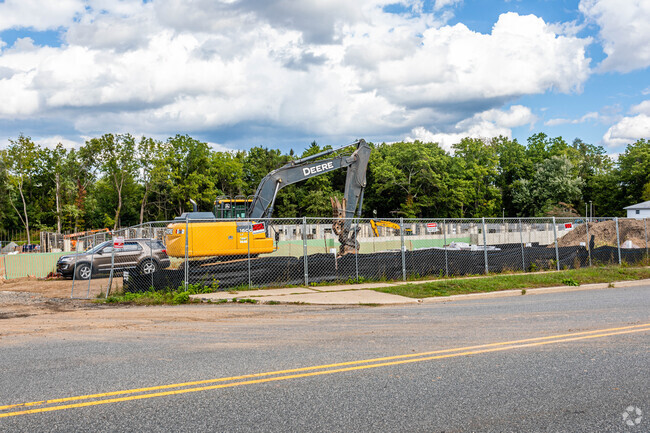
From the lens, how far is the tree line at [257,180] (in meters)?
65.0

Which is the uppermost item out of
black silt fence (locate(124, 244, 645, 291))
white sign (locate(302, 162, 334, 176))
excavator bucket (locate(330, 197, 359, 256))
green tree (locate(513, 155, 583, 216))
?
green tree (locate(513, 155, 583, 216))

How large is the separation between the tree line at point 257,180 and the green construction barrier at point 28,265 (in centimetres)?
3993

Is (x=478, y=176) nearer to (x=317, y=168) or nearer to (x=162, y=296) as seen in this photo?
(x=317, y=168)

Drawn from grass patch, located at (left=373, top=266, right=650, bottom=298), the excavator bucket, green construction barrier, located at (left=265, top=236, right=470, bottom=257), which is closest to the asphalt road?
grass patch, located at (left=373, top=266, right=650, bottom=298)

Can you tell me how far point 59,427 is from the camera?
4.29 meters

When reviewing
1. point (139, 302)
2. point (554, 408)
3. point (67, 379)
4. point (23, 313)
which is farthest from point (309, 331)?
point (23, 313)

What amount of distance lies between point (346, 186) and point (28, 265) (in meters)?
16.9

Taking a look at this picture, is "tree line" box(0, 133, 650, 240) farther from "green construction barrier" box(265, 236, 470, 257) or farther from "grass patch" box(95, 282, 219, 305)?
"grass patch" box(95, 282, 219, 305)

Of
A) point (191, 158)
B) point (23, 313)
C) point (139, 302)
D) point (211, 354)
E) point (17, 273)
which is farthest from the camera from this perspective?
point (191, 158)

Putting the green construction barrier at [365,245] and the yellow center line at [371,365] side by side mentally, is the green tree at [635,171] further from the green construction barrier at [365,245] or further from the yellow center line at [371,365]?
the yellow center line at [371,365]

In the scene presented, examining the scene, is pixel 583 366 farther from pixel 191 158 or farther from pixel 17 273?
pixel 191 158

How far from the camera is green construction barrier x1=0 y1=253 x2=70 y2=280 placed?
24375 mm

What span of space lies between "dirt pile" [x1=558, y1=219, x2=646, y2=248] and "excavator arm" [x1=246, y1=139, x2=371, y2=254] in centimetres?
1720

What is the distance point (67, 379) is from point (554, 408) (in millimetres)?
5346
